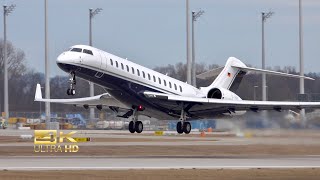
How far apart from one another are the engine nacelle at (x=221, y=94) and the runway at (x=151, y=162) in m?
14.9

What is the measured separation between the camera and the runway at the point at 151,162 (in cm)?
4322

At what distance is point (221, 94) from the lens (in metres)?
66.1

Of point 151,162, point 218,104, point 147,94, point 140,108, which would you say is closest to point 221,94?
point 218,104

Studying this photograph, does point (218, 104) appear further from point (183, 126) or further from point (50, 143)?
point (50, 143)

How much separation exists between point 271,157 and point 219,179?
14.3m

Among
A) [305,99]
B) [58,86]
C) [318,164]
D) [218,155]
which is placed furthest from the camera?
[58,86]

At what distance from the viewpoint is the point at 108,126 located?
105812mm

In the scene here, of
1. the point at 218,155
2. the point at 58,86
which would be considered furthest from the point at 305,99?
the point at 58,86

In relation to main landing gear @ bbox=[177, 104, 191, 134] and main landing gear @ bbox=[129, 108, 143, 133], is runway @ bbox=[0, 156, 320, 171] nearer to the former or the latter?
main landing gear @ bbox=[129, 108, 143, 133]

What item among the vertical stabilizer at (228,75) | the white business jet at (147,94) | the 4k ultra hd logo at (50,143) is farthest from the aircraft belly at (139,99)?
the 4k ultra hd logo at (50,143)

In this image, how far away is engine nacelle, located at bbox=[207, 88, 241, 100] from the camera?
6612cm

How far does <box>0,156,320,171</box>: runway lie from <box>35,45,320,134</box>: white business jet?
7.59 m

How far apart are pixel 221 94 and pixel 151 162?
66.6 feet

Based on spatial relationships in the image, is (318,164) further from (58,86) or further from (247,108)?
(58,86)
